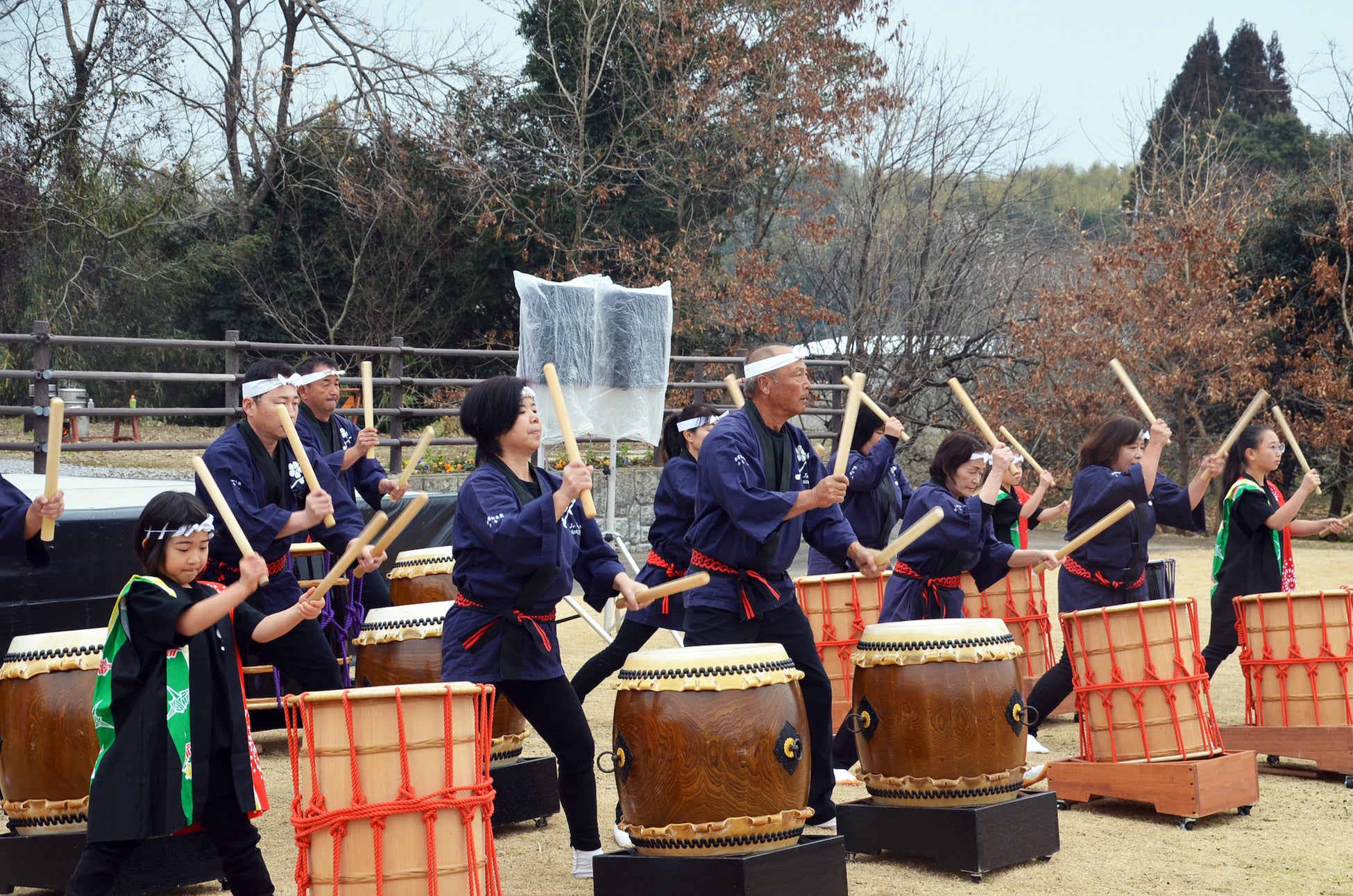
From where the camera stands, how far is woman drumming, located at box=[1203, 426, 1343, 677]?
17.0 feet

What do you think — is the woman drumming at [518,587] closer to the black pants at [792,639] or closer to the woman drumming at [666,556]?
the black pants at [792,639]

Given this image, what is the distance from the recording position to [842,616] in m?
5.24

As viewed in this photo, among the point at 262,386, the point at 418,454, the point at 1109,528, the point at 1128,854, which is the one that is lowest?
the point at 1128,854

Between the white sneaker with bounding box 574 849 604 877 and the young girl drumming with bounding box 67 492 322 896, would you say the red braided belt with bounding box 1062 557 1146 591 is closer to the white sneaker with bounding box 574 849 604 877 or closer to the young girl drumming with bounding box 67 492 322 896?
the white sneaker with bounding box 574 849 604 877

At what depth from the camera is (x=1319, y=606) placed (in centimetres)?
469

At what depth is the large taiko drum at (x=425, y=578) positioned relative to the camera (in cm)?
464

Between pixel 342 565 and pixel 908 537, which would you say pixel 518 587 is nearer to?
pixel 342 565

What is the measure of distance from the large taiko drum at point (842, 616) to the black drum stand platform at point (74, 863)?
103 inches

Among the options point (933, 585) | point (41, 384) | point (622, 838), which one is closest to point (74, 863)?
point (622, 838)

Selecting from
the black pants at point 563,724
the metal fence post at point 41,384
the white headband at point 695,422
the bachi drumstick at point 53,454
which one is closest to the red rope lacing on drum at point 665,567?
the white headband at point 695,422

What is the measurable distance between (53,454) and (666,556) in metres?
2.22

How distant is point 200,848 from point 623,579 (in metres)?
1.33

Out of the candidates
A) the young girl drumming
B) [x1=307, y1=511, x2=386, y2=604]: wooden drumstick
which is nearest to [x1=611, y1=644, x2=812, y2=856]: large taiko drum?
[x1=307, y1=511, x2=386, y2=604]: wooden drumstick

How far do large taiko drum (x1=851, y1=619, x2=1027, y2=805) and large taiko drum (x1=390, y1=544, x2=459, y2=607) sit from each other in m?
1.69
